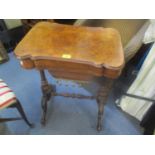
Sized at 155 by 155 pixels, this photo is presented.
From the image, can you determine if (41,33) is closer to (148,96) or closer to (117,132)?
(148,96)

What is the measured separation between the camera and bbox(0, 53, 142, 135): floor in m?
1.39

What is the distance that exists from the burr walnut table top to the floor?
0.61 m

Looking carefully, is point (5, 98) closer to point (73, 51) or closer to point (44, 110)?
point (44, 110)

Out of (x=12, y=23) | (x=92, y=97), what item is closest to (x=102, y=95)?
(x=92, y=97)

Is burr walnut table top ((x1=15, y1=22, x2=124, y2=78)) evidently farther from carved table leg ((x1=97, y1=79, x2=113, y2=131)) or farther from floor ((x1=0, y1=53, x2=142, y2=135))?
floor ((x1=0, y1=53, x2=142, y2=135))

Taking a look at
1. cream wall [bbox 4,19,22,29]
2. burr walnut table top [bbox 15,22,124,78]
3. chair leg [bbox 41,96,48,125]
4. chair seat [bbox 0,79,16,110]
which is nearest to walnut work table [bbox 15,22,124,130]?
burr walnut table top [bbox 15,22,124,78]

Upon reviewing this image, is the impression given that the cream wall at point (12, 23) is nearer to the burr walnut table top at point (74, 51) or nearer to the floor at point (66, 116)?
the floor at point (66, 116)

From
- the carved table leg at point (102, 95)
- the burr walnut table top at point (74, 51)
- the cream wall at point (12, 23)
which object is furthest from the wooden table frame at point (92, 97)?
the cream wall at point (12, 23)

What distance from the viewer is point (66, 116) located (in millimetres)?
1495

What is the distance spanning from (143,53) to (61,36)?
68cm

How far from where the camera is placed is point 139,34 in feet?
3.83

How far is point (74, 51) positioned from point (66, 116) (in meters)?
0.73

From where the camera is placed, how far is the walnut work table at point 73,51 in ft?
3.00

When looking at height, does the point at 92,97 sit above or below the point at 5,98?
below
